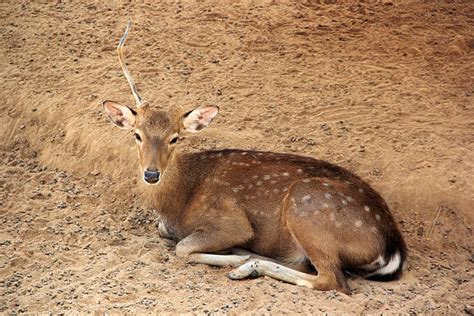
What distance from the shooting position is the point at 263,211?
260 inches

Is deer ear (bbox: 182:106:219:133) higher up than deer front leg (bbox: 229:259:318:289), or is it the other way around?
deer ear (bbox: 182:106:219:133)

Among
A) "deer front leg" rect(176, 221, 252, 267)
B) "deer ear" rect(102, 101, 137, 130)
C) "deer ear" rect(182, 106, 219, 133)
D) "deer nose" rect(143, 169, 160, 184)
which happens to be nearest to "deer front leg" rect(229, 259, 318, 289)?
"deer front leg" rect(176, 221, 252, 267)

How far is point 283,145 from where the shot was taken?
25.7 feet

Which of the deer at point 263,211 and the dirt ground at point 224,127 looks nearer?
the dirt ground at point 224,127

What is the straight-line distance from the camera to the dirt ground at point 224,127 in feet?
19.3

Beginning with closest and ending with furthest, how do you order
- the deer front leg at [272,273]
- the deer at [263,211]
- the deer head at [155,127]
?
1. the deer front leg at [272,273]
2. the deer at [263,211]
3. the deer head at [155,127]

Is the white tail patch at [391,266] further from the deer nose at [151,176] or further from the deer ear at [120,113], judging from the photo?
the deer ear at [120,113]

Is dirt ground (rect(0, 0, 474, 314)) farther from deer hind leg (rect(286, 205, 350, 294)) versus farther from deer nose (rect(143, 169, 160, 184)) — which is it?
deer nose (rect(143, 169, 160, 184))

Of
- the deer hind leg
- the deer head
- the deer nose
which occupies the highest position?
the deer head

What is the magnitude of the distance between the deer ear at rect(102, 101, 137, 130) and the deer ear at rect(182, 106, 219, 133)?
0.46 m

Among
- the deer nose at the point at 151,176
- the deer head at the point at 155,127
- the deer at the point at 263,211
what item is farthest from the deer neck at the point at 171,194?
the deer nose at the point at 151,176

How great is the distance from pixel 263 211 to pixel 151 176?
1003mm

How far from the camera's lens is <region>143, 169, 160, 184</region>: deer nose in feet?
20.9

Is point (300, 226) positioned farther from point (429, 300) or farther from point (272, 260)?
point (429, 300)
